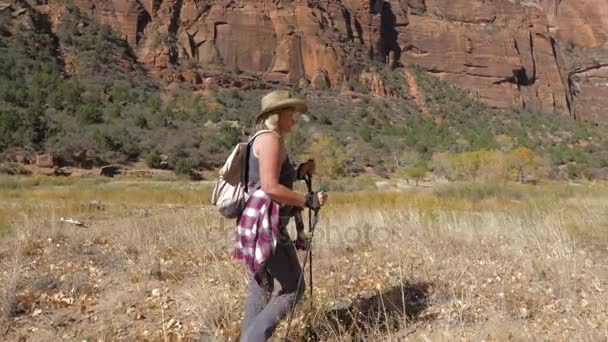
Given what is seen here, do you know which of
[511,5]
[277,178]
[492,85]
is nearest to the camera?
[277,178]

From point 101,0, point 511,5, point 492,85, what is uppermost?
point 511,5

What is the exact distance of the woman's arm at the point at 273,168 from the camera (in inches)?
93.6

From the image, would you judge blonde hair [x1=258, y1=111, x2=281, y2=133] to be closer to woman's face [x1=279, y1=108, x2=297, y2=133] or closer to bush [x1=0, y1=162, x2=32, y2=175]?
woman's face [x1=279, y1=108, x2=297, y2=133]

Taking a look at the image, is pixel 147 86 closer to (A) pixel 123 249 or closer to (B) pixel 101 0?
(B) pixel 101 0

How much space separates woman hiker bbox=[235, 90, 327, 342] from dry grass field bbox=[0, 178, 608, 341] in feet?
1.33

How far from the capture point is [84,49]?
5434 cm

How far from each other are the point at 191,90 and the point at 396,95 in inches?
1151

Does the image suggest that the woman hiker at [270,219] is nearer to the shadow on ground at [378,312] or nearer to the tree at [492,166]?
the shadow on ground at [378,312]

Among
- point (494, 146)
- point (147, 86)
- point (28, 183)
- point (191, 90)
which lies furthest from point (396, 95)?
point (28, 183)

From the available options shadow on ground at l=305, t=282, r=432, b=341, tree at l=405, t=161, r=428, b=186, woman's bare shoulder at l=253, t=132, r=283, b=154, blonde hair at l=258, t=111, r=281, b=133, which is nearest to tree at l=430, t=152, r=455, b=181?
tree at l=405, t=161, r=428, b=186

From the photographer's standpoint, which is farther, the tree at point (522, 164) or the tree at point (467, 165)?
the tree at point (522, 164)

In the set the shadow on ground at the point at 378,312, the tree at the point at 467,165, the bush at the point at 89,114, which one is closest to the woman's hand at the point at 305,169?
the shadow on ground at the point at 378,312

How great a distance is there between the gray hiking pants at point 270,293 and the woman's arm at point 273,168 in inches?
11.7

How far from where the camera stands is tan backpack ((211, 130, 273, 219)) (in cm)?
253
